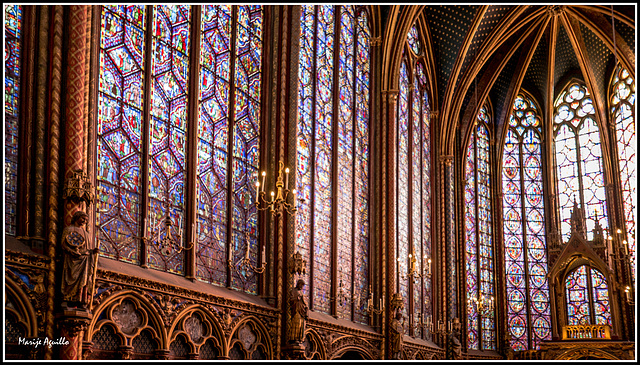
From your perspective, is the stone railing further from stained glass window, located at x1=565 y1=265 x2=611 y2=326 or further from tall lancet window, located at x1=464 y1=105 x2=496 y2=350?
tall lancet window, located at x1=464 y1=105 x2=496 y2=350

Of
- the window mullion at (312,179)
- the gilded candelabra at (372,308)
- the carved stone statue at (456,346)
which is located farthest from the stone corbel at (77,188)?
the carved stone statue at (456,346)

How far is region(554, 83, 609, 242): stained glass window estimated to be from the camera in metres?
30.1

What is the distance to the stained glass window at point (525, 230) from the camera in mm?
29922

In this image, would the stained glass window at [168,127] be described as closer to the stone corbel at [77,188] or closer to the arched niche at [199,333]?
the arched niche at [199,333]

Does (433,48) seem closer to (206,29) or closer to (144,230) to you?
(206,29)

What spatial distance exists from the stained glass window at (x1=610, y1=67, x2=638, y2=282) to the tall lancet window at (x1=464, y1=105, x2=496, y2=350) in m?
5.14

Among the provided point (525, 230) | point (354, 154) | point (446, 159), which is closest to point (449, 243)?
point (446, 159)

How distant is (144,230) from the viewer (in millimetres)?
11883

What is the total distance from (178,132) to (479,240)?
18736 mm

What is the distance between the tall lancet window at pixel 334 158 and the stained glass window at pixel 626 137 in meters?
12.7

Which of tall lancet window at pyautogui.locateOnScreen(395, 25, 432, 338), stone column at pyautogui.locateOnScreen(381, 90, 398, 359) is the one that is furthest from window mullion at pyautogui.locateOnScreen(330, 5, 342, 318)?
tall lancet window at pyautogui.locateOnScreen(395, 25, 432, 338)

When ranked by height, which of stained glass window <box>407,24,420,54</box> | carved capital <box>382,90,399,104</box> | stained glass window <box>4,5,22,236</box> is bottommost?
stained glass window <box>4,5,22,236</box>

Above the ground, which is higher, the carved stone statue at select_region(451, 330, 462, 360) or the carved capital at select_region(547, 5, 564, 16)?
the carved capital at select_region(547, 5, 564, 16)

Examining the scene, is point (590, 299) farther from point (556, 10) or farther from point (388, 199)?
point (388, 199)
